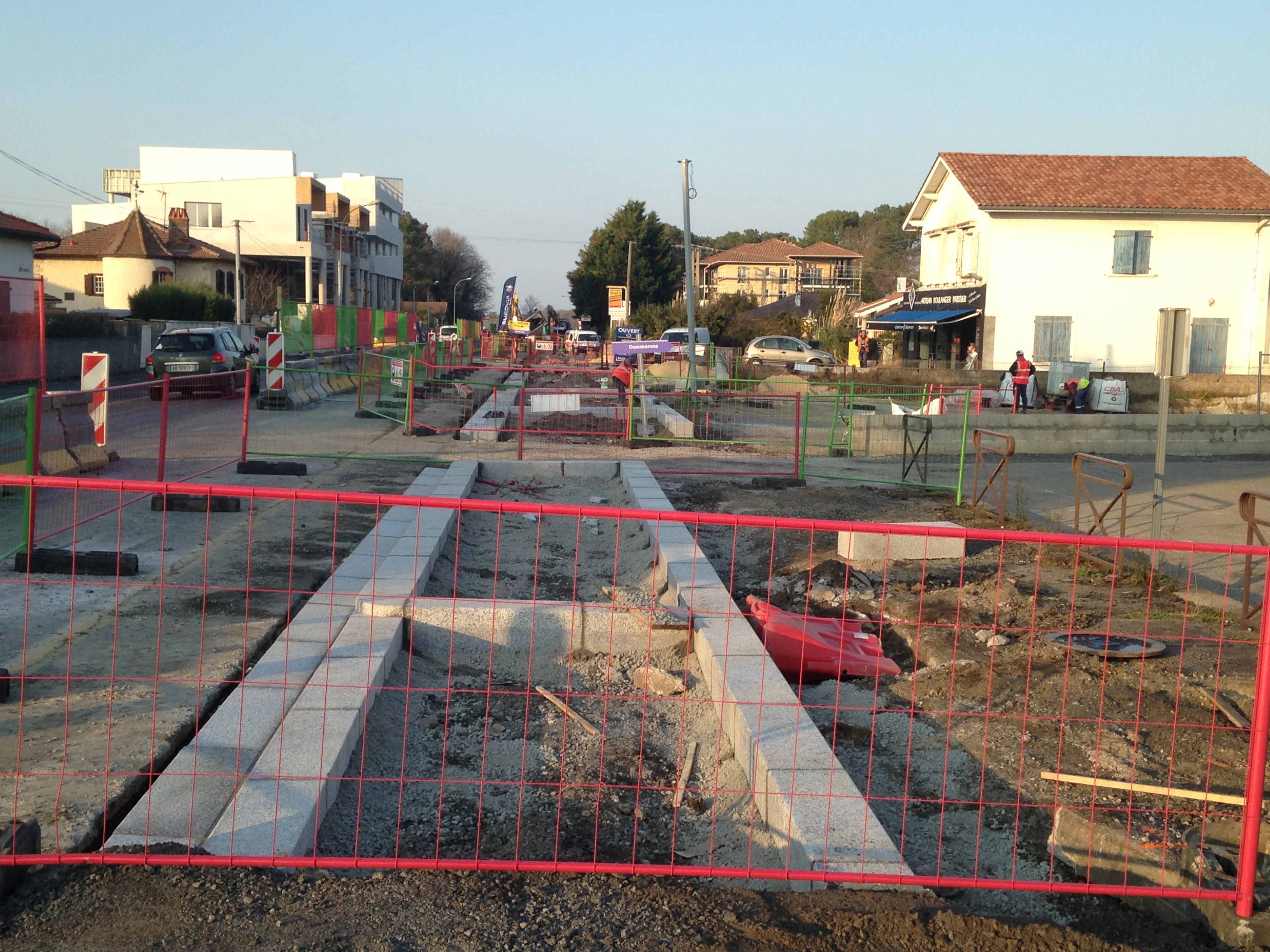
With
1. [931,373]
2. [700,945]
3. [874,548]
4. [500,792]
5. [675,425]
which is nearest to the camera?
[700,945]

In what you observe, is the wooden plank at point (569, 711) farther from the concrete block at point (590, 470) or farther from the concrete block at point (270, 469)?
the concrete block at point (590, 470)

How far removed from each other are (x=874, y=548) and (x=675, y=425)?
11109 mm

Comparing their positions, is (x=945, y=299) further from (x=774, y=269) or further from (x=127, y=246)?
(x=774, y=269)

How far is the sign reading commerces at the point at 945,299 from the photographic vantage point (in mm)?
41469

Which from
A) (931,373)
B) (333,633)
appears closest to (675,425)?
(333,633)

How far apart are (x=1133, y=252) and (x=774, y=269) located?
223 ft

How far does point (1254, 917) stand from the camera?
405 cm

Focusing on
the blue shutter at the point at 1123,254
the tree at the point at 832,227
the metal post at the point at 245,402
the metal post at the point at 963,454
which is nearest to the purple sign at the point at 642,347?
the metal post at the point at 963,454

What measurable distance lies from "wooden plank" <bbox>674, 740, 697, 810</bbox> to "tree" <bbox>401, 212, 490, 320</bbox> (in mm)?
114940

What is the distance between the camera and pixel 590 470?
16.3 metres

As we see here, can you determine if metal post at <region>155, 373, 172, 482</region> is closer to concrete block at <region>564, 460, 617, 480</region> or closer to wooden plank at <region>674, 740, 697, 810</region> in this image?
concrete block at <region>564, 460, 617, 480</region>

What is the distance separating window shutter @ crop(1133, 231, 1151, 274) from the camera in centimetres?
4088

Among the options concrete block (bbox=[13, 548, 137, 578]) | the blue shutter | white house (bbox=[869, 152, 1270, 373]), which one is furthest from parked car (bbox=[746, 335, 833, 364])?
concrete block (bbox=[13, 548, 137, 578])

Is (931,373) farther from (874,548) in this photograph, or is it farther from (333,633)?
(333,633)
